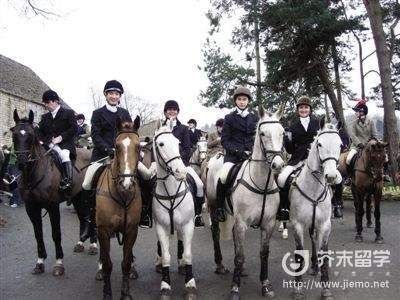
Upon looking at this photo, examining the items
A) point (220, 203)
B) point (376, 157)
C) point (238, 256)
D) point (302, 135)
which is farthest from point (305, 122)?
point (376, 157)

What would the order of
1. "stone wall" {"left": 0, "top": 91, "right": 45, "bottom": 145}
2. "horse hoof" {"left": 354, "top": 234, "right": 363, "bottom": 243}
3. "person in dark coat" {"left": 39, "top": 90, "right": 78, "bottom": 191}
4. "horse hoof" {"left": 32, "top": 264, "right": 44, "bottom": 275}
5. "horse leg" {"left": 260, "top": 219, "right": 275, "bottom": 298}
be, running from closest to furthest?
"horse leg" {"left": 260, "top": 219, "right": 275, "bottom": 298}
"horse hoof" {"left": 32, "top": 264, "right": 44, "bottom": 275}
"person in dark coat" {"left": 39, "top": 90, "right": 78, "bottom": 191}
"horse hoof" {"left": 354, "top": 234, "right": 363, "bottom": 243}
"stone wall" {"left": 0, "top": 91, "right": 45, "bottom": 145}

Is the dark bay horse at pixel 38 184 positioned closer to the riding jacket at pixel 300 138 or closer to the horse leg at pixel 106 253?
the horse leg at pixel 106 253

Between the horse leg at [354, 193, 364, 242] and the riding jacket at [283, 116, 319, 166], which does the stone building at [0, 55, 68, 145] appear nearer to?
the horse leg at [354, 193, 364, 242]

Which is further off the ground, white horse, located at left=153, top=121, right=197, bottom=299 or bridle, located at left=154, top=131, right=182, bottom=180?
bridle, located at left=154, top=131, right=182, bottom=180

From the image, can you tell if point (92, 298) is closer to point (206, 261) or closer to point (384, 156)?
point (206, 261)

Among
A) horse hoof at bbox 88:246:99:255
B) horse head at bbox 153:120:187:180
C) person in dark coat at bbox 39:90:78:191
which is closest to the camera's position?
horse head at bbox 153:120:187:180

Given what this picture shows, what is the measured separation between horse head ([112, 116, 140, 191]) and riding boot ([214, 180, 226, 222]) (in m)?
1.85

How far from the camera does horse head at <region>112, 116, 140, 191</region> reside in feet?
17.0

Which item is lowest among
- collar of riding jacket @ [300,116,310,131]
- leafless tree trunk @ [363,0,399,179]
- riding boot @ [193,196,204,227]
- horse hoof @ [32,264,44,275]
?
horse hoof @ [32,264,44,275]

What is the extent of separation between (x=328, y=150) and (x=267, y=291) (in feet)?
7.05

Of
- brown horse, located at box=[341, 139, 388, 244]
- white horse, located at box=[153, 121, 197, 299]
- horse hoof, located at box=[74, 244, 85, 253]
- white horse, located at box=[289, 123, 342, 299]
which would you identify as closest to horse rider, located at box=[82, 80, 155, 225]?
white horse, located at box=[153, 121, 197, 299]

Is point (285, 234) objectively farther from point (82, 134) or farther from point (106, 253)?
point (82, 134)

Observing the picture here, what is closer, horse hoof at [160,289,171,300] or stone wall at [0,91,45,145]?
horse hoof at [160,289,171,300]

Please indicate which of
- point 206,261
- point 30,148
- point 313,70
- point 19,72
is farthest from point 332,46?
point 19,72
